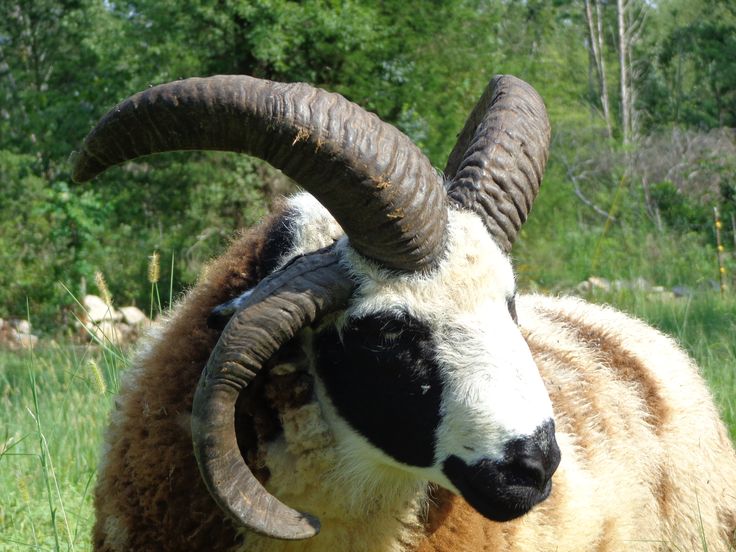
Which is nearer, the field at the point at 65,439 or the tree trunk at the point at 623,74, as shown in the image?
the field at the point at 65,439

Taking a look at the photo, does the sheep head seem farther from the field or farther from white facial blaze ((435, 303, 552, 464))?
the field

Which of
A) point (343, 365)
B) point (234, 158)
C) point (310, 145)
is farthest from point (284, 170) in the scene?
point (234, 158)

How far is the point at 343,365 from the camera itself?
355 centimetres

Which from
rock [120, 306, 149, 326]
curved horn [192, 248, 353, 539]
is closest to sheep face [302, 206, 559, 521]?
curved horn [192, 248, 353, 539]

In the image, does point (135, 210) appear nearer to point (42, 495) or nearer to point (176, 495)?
point (42, 495)

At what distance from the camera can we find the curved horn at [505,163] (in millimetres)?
3875

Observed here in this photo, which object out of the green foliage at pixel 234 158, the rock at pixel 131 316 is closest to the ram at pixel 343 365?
Result: the green foliage at pixel 234 158

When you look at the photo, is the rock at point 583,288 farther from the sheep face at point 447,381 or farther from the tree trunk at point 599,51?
the tree trunk at point 599,51

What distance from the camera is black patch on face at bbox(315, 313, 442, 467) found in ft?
11.2

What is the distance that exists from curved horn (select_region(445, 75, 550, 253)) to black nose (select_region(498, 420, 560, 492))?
3.06ft

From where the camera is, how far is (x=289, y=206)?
4.03 meters

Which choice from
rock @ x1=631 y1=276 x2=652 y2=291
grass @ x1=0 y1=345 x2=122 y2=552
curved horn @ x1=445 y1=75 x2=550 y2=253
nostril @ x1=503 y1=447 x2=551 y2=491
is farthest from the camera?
rock @ x1=631 y1=276 x2=652 y2=291

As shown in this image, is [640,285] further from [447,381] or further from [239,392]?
[239,392]

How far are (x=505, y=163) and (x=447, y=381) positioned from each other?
3.46ft
